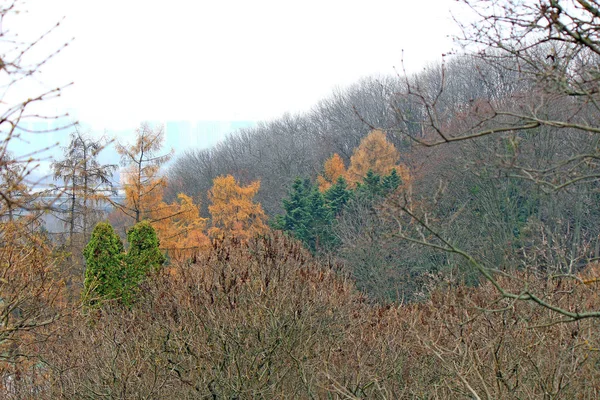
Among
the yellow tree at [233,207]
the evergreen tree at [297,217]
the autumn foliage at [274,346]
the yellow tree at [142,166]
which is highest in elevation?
the yellow tree at [142,166]

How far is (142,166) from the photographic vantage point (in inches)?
907

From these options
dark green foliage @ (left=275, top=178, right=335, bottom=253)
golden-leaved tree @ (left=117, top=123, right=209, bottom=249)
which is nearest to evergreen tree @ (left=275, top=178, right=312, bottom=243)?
dark green foliage @ (left=275, top=178, right=335, bottom=253)

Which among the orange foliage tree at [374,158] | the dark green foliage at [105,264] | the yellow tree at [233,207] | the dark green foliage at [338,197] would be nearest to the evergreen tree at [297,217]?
the dark green foliage at [338,197]

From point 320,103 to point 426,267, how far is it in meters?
44.7

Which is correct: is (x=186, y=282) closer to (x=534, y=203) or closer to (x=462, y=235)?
(x=462, y=235)

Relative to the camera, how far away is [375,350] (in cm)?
952

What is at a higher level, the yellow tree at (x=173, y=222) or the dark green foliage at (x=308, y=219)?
the yellow tree at (x=173, y=222)

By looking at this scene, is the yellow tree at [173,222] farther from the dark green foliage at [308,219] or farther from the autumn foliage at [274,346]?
the autumn foliage at [274,346]

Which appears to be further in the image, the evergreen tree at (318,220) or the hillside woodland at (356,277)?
the evergreen tree at (318,220)

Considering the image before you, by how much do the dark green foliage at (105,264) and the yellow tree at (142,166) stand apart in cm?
742

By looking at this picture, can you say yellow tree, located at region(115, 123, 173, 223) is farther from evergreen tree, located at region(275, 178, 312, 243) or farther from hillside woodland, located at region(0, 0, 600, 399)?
evergreen tree, located at region(275, 178, 312, 243)

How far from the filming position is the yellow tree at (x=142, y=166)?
74.6 feet

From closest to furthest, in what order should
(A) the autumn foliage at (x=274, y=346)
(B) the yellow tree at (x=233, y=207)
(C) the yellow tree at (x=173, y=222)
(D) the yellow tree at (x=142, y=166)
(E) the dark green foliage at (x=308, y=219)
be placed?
(A) the autumn foliage at (x=274, y=346)
(D) the yellow tree at (x=142, y=166)
(C) the yellow tree at (x=173, y=222)
(E) the dark green foliage at (x=308, y=219)
(B) the yellow tree at (x=233, y=207)

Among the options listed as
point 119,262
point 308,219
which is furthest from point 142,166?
point 119,262
